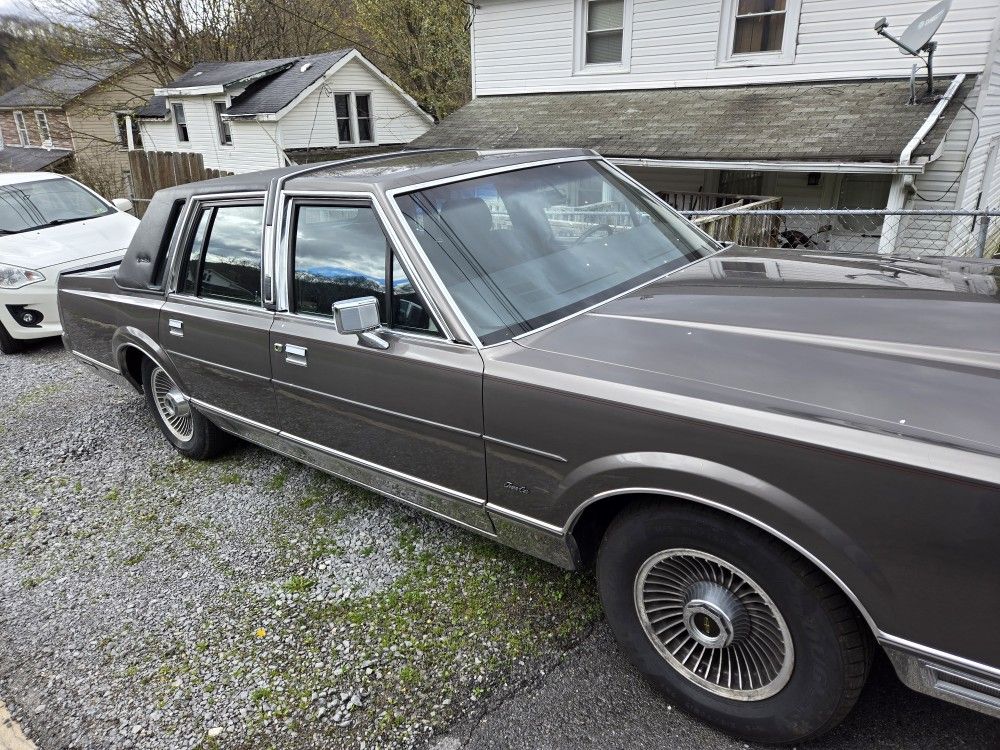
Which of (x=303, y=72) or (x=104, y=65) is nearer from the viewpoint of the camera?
(x=303, y=72)

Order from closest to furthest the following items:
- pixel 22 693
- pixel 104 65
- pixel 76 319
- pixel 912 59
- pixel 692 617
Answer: pixel 692 617
pixel 22 693
pixel 76 319
pixel 912 59
pixel 104 65

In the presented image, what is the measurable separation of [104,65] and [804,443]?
106 ft

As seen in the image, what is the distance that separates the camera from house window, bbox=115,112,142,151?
27672 millimetres

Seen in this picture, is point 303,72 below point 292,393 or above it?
above

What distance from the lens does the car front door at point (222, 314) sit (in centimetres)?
351

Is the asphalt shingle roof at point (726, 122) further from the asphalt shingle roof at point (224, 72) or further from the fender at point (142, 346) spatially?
the asphalt shingle roof at point (224, 72)

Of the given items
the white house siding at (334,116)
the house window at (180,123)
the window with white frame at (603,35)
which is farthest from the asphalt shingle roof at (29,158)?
the window with white frame at (603,35)

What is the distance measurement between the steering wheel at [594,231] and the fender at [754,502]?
1304mm

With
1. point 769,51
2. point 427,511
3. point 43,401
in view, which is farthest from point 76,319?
point 769,51

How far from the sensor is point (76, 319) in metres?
4.96

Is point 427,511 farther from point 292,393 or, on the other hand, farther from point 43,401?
point 43,401

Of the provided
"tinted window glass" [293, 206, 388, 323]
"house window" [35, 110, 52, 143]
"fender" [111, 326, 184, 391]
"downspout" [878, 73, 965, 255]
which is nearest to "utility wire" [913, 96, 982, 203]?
"downspout" [878, 73, 965, 255]

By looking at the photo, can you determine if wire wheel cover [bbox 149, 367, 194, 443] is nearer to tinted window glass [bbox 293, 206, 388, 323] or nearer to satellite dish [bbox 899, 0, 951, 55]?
tinted window glass [bbox 293, 206, 388, 323]

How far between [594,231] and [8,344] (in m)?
7.48
